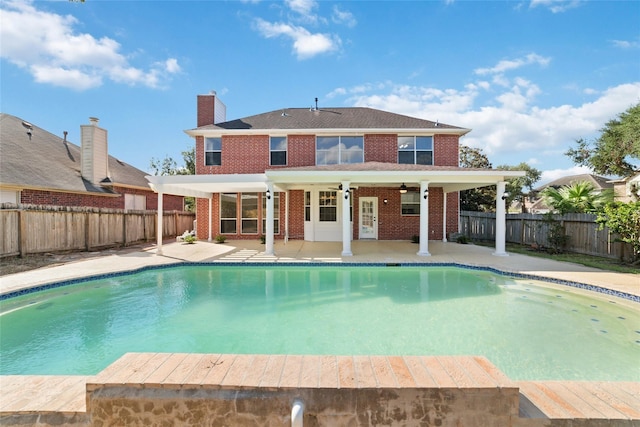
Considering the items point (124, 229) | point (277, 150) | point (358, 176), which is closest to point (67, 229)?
point (124, 229)

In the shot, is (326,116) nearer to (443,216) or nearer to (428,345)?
(443,216)

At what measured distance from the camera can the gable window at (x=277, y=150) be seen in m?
15.4

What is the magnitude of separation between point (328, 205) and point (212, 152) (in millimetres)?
6672

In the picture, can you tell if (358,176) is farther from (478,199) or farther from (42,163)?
(42,163)

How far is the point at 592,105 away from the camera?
1950 cm

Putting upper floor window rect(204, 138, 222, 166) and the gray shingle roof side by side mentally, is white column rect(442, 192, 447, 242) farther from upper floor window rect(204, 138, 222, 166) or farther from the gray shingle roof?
upper floor window rect(204, 138, 222, 166)

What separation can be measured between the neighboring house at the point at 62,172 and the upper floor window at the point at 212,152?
20.3 ft

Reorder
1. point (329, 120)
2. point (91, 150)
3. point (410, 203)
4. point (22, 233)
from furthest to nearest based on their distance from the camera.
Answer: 1. point (91, 150)
2. point (329, 120)
3. point (410, 203)
4. point (22, 233)

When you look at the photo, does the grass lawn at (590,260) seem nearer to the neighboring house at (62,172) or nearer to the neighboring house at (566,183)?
the neighboring house at (566,183)

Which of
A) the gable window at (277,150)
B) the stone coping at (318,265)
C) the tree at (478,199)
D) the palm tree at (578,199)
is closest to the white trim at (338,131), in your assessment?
the gable window at (277,150)

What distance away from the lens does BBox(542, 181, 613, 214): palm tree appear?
489 inches

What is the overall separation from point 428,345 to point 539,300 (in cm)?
395

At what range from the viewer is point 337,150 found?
604 inches

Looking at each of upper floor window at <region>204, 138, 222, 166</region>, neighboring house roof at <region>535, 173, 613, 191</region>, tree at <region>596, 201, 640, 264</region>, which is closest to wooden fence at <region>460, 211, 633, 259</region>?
tree at <region>596, 201, 640, 264</region>
